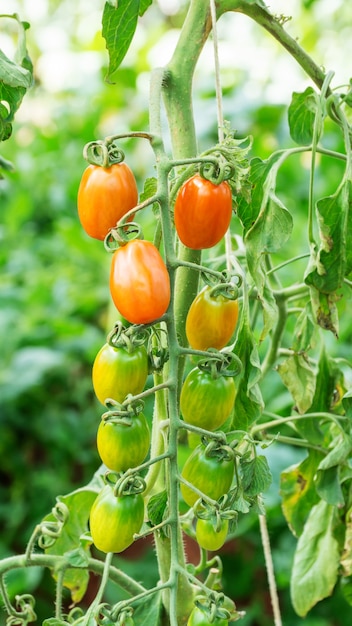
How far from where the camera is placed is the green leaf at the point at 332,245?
0.72 metres

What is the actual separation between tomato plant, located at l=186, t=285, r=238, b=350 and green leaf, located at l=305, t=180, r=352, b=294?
10 cm

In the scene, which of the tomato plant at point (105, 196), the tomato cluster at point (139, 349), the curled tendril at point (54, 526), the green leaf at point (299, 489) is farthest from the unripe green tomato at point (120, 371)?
the green leaf at point (299, 489)

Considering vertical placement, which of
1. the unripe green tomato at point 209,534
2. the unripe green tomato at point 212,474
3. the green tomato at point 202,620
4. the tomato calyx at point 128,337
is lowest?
the green tomato at point 202,620

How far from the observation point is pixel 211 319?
0.66 meters

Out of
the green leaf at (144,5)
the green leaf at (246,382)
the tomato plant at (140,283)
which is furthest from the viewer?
the green leaf at (144,5)

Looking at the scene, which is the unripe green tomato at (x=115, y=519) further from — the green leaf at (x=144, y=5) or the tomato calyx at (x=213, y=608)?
the green leaf at (x=144, y=5)

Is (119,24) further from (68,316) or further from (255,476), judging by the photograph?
(68,316)

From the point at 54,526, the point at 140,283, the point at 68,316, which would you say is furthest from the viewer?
the point at 68,316

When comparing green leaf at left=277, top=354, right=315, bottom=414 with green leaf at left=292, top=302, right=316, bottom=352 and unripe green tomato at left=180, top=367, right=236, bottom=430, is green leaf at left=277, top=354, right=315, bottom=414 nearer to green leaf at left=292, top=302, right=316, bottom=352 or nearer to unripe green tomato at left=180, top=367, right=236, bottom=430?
green leaf at left=292, top=302, right=316, bottom=352

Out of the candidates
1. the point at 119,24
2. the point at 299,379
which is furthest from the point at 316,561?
the point at 119,24

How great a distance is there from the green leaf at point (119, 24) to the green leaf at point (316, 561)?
59 cm

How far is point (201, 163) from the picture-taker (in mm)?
632

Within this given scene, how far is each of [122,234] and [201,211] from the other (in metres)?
0.07

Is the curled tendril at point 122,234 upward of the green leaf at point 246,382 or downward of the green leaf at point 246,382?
upward
